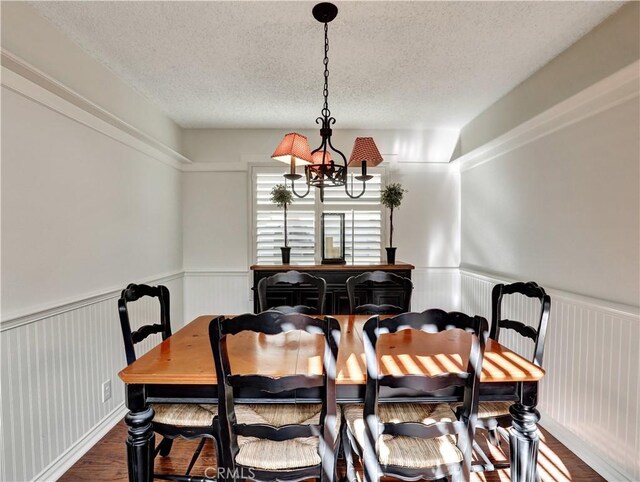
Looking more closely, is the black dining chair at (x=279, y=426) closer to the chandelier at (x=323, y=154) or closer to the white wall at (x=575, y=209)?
the chandelier at (x=323, y=154)

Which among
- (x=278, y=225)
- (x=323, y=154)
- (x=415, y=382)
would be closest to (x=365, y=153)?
(x=323, y=154)

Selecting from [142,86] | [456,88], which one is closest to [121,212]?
[142,86]

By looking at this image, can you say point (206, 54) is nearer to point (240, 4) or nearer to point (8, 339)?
point (240, 4)

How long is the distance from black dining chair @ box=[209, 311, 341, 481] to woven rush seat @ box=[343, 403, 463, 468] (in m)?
0.22

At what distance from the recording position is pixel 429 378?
1.32 meters

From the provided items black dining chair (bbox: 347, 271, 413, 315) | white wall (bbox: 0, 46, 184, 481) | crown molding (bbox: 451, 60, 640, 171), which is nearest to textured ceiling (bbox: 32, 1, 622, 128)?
crown molding (bbox: 451, 60, 640, 171)

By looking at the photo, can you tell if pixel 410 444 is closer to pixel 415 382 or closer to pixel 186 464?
pixel 415 382

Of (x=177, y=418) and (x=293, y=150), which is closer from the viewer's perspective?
(x=177, y=418)

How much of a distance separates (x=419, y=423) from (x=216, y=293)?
3.26 metres

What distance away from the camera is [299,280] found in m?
2.43

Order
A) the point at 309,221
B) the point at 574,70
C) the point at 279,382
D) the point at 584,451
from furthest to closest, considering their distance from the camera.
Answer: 1. the point at 309,221
2. the point at 574,70
3. the point at 584,451
4. the point at 279,382

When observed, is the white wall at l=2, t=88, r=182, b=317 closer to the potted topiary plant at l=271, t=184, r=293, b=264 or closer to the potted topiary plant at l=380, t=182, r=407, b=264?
the potted topiary plant at l=271, t=184, r=293, b=264

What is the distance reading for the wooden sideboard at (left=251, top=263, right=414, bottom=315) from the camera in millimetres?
3404

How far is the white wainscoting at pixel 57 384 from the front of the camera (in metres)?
1.75
